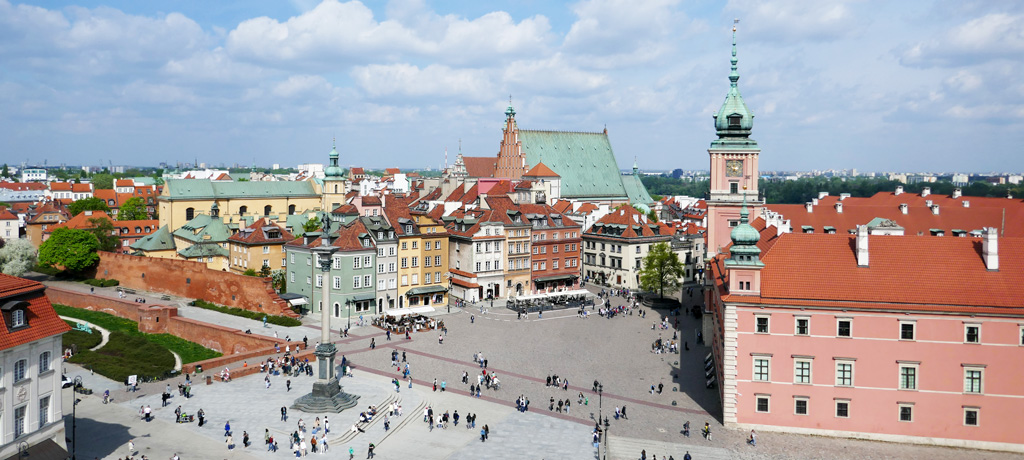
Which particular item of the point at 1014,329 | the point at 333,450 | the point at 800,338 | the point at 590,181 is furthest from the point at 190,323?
the point at 590,181

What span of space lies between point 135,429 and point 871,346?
1454 inches

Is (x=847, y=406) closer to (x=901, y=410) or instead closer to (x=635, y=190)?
(x=901, y=410)

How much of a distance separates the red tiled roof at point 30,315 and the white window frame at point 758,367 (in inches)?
1271

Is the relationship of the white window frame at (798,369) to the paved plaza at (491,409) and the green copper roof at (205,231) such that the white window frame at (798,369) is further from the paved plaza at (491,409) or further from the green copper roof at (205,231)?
the green copper roof at (205,231)

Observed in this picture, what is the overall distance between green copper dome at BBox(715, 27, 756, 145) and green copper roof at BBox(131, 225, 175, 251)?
61.4m

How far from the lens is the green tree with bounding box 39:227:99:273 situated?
83125mm

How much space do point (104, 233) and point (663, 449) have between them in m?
79.0

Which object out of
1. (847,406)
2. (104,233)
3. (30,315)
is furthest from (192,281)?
(847,406)

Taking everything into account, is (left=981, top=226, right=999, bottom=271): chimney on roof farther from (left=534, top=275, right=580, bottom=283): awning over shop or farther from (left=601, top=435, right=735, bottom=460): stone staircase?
(left=534, top=275, right=580, bottom=283): awning over shop

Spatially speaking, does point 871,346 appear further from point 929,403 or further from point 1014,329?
point 1014,329

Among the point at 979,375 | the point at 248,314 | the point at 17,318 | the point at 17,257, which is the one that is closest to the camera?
the point at 17,318

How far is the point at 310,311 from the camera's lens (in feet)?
229

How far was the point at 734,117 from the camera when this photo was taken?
69.4m

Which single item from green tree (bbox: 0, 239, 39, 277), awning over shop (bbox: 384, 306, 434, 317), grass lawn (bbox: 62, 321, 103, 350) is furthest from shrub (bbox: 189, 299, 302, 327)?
green tree (bbox: 0, 239, 39, 277)
